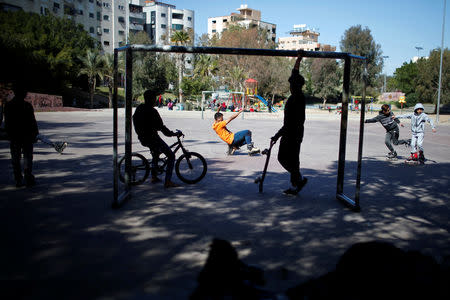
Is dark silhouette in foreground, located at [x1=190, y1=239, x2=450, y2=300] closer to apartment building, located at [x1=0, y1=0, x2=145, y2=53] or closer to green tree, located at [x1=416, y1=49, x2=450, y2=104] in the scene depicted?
green tree, located at [x1=416, y1=49, x2=450, y2=104]

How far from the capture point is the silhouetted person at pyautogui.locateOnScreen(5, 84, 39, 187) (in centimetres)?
631

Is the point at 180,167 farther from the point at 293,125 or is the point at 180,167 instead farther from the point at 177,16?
the point at 177,16

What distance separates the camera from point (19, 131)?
6320 millimetres

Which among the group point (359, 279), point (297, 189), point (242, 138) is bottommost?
point (297, 189)

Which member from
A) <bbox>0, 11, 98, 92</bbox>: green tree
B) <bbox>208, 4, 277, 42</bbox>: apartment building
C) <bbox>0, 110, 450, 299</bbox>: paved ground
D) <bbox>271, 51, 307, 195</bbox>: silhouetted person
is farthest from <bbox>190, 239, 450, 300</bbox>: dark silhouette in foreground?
<bbox>208, 4, 277, 42</bbox>: apartment building

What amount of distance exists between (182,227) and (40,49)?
1866 inches

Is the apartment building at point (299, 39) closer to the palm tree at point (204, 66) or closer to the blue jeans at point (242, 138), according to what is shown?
the palm tree at point (204, 66)

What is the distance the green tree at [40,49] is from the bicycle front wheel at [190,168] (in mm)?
33848

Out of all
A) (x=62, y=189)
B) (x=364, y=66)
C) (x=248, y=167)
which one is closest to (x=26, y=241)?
(x=62, y=189)

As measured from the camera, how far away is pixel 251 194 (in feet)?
21.0

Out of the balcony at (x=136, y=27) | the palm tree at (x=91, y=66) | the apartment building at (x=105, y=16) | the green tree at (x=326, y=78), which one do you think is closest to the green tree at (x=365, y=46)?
the green tree at (x=326, y=78)

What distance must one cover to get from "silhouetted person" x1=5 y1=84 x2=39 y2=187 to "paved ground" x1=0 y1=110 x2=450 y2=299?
1.27 ft

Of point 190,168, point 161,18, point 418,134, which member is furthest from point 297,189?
point 161,18

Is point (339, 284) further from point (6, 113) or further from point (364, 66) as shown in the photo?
point (6, 113)
